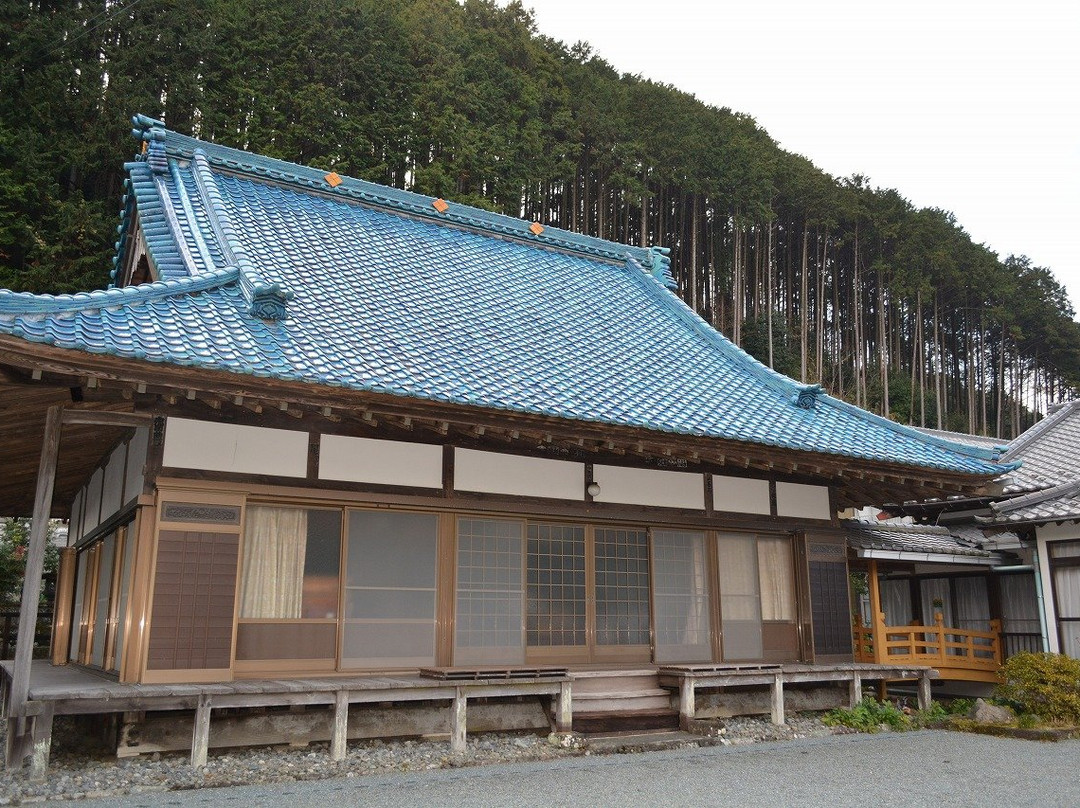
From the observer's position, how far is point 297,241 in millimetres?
11305

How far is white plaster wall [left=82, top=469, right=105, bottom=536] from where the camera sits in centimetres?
1098

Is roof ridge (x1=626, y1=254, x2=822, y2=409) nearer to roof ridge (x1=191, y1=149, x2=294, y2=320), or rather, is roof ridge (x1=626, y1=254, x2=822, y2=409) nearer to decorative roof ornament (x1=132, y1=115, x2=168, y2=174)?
roof ridge (x1=191, y1=149, x2=294, y2=320)

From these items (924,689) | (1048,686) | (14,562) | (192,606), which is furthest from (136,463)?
(14,562)

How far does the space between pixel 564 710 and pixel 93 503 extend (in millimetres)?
7204

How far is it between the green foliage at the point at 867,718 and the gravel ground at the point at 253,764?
73.7 inches

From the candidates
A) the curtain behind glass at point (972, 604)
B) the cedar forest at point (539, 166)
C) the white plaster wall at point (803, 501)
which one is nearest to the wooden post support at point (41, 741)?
the white plaster wall at point (803, 501)

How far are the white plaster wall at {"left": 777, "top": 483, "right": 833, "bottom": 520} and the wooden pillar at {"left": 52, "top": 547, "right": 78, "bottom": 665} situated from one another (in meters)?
10.5

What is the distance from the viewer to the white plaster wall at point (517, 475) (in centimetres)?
923

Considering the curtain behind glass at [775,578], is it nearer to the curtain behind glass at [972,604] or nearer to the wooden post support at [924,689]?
the wooden post support at [924,689]

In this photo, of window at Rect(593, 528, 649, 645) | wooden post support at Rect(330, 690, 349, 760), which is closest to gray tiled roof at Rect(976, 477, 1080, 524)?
window at Rect(593, 528, 649, 645)

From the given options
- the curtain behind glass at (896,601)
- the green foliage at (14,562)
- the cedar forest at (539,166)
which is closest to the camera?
the curtain behind glass at (896,601)

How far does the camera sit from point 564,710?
27.1ft

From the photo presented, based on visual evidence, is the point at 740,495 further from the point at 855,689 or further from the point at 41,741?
the point at 41,741

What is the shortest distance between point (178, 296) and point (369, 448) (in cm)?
231
